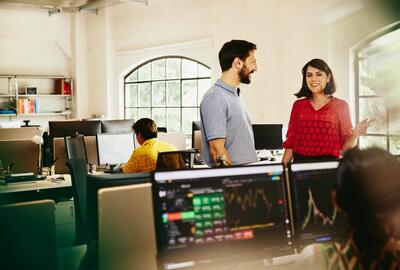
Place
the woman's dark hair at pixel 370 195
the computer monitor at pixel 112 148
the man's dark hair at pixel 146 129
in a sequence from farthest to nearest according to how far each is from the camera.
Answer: the computer monitor at pixel 112 148
the man's dark hair at pixel 146 129
the woman's dark hair at pixel 370 195

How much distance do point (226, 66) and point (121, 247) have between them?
5.65ft

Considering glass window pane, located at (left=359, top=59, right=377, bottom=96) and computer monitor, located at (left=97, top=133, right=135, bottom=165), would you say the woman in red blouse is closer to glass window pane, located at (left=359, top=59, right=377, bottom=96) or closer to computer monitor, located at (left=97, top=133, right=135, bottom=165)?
computer monitor, located at (left=97, top=133, right=135, bottom=165)

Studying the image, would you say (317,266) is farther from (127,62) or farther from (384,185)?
(127,62)

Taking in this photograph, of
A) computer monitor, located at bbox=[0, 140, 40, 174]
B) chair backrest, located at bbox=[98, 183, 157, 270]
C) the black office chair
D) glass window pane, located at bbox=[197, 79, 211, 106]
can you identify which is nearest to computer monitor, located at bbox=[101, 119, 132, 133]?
computer monitor, located at bbox=[0, 140, 40, 174]

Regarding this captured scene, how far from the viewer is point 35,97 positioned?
36.0 feet

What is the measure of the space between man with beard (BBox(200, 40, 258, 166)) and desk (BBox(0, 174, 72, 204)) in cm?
211

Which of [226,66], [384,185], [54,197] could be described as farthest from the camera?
[54,197]

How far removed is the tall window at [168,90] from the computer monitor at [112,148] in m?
3.33

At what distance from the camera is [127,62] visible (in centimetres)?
1027

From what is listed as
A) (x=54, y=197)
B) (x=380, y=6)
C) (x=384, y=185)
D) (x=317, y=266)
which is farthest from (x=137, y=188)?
(x=380, y=6)

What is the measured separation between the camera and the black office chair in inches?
161

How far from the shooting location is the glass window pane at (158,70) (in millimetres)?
9686

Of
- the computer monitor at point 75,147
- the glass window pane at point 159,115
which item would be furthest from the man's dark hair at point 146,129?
the glass window pane at point 159,115

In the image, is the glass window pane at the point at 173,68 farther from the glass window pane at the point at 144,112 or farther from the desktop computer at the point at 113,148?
the desktop computer at the point at 113,148
